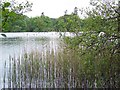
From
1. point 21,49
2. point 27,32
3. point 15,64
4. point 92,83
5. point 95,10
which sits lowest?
point 92,83

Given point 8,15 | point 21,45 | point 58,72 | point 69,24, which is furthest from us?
point 58,72

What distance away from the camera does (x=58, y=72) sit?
8.05 feet

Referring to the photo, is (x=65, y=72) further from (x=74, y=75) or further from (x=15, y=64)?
(x=15, y=64)

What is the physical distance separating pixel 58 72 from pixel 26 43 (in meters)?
0.47

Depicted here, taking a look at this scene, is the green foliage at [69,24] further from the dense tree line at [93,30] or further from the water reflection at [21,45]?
the water reflection at [21,45]

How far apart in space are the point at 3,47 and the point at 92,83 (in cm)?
103

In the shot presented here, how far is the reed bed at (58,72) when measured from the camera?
7.91 feet

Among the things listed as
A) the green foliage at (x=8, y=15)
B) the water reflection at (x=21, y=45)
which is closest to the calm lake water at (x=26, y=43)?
the water reflection at (x=21, y=45)

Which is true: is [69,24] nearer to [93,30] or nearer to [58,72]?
[93,30]

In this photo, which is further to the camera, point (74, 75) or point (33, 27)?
point (74, 75)

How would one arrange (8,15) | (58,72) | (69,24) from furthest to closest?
(58,72), (69,24), (8,15)

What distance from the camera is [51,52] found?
95.7 inches

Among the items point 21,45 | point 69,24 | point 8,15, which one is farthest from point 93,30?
point 8,15

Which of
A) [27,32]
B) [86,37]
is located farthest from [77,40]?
[27,32]
